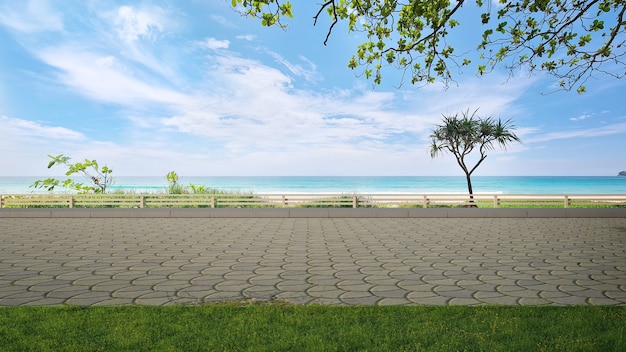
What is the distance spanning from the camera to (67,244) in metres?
9.37

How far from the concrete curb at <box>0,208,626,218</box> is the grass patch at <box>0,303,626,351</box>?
12.5 m

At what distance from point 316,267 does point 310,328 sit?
2.86 meters

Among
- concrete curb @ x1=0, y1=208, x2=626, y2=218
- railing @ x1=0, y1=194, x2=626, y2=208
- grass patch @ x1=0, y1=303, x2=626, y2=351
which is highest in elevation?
railing @ x1=0, y1=194, x2=626, y2=208

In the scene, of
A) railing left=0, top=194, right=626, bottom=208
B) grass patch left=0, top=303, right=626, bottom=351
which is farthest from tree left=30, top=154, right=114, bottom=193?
grass patch left=0, top=303, right=626, bottom=351

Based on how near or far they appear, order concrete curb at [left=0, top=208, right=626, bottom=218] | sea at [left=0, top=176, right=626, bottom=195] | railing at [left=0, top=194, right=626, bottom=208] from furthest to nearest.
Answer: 1. sea at [left=0, top=176, right=626, bottom=195]
2. railing at [left=0, top=194, right=626, bottom=208]
3. concrete curb at [left=0, top=208, right=626, bottom=218]

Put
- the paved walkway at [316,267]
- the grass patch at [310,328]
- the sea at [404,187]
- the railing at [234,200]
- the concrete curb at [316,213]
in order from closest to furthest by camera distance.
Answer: the grass patch at [310,328], the paved walkway at [316,267], the concrete curb at [316,213], the railing at [234,200], the sea at [404,187]

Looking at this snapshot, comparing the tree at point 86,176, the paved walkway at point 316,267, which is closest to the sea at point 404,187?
the tree at point 86,176

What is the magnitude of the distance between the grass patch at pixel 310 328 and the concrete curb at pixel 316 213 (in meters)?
12.5

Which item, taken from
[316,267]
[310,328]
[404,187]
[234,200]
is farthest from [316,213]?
[404,187]

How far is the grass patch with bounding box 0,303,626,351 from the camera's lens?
350 cm

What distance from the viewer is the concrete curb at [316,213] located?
663 inches

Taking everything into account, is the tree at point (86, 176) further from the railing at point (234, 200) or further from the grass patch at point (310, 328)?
the grass patch at point (310, 328)

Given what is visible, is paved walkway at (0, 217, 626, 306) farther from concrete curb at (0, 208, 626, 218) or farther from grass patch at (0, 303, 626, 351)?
concrete curb at (0, 208, 626, 218)

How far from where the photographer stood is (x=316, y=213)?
1709cm
